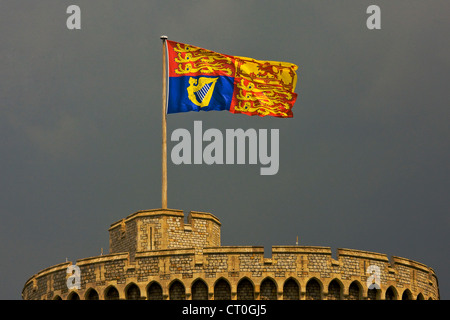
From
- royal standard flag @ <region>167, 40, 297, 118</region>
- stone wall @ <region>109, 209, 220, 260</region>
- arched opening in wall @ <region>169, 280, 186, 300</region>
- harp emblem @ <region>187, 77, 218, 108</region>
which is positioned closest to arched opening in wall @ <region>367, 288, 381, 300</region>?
stone wall @ <region>109, 209, 220, 260</region>

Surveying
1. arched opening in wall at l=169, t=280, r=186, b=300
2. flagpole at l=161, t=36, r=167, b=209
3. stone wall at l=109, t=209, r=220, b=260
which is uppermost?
flagpole at l=161, t=36, r=167, b=209

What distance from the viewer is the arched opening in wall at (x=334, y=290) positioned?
72375 millimetres

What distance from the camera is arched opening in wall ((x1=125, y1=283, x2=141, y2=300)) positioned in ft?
237

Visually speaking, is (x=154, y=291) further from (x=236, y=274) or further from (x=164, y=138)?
(x=164, y=138)

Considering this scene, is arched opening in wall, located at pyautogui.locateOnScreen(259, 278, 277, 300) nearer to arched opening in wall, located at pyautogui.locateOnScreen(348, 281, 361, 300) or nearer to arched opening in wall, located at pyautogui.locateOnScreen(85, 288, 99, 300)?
arched opening in wall, located at pyautogui.locateOnScreen(348, 281, 361, 300)

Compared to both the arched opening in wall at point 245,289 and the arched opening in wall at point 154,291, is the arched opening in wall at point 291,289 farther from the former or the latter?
the arched opening in wall at point 154,291

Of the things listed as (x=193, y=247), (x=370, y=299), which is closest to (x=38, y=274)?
(x=193, y=247)

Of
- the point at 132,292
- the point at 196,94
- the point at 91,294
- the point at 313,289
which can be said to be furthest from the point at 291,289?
the point at 196,94

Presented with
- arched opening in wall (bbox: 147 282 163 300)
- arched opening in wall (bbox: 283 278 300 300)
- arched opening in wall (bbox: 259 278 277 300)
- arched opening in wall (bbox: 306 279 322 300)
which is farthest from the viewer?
arched opening in wall (bbox: 306 279 322 300)

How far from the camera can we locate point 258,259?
71938mm

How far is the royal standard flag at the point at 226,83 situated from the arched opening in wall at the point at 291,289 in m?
13.8

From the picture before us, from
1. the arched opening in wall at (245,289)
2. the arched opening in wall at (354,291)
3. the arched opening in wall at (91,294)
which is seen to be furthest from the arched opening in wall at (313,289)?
the arched opening in wall at (91,294)
